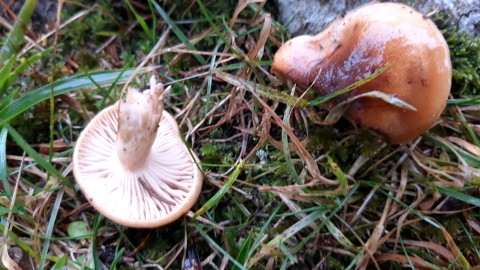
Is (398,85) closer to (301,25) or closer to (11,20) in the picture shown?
(301,25)

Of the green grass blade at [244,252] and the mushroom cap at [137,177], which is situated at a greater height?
the mushroom cap at [137,177]

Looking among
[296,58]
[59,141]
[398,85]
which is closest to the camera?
[398,85]

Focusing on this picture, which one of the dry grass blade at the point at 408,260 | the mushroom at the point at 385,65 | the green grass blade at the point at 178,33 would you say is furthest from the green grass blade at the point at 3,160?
the dry grass blade at the point at 408,260

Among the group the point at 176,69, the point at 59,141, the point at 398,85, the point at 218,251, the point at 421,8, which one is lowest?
the point at 218,251

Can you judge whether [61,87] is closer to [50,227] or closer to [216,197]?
[50,227]

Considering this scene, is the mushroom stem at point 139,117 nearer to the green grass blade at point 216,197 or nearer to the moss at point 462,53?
the green grass blade at point 216,197

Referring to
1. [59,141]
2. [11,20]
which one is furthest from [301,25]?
[11,20]

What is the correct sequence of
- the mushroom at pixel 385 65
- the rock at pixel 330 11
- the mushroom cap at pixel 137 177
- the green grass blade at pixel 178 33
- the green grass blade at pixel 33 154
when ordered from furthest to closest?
1. the green grass blade at pixel 178 33
2. the rock at pixel 330 11
3. the mushroom cap at pixel 137 177
4. the green grass blade at pixel 33 154
5. the mushroom at pixel 385 65

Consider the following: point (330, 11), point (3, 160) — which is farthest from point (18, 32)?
point (330, 11)
